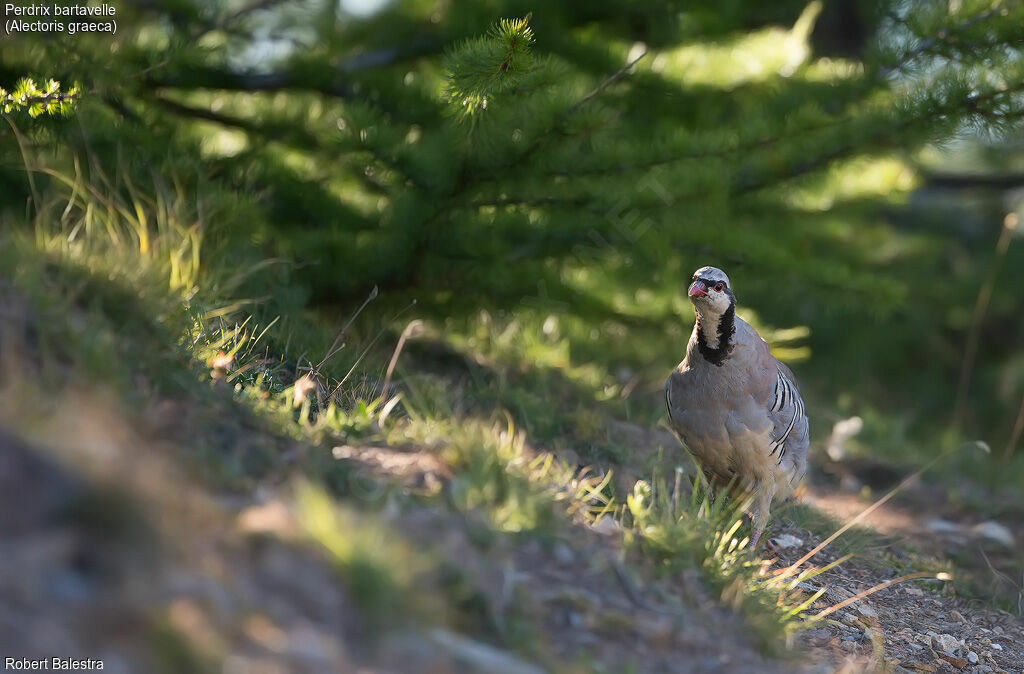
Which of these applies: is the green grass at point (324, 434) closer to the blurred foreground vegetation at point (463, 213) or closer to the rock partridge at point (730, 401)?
the blurred foreground vegetation at point (463, 213)

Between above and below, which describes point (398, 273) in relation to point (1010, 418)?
above

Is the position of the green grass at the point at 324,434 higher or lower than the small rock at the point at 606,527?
higher

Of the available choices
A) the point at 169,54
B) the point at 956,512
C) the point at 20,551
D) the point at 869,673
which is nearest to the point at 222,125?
the point at 169,54

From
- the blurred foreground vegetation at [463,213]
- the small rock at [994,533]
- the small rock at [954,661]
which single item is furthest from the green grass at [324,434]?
the small rock at [994,533]

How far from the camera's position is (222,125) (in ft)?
17.1

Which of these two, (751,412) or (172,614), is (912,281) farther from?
(172,614)

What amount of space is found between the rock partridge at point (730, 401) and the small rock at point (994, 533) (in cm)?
183

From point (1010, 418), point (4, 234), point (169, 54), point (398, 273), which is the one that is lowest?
point (1010, 418)

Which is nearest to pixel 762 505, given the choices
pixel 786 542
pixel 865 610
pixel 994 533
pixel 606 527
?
pixel 786 542

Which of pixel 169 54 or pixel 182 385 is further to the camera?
pixel 169 54

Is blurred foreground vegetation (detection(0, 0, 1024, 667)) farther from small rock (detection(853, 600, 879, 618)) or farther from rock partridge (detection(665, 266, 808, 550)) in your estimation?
small rock (detection(853, 600, 879, 618))

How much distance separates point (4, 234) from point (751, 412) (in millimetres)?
2626

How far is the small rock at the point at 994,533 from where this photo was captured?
5176mm

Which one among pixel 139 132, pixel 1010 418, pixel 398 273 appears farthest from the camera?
pixel 1010 418
